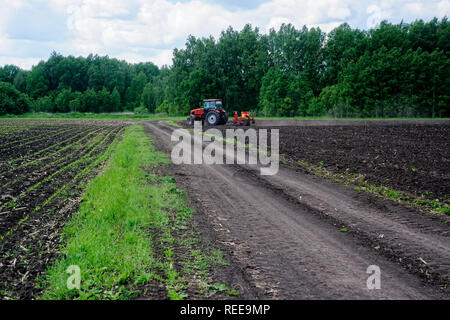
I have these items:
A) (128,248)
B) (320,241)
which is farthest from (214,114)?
(128,248)

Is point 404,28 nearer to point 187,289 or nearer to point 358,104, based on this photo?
point 358,104

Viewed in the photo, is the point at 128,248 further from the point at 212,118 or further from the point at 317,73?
the point at 317,73

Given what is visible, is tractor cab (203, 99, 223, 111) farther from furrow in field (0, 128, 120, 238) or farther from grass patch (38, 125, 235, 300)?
grass patch (38, 125, 235, 300)

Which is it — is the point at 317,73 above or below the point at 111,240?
above

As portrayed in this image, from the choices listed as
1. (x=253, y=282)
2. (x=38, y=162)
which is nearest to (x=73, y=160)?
(x=38, y=162)

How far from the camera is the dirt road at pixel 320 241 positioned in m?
4.18

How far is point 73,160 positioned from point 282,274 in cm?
1210

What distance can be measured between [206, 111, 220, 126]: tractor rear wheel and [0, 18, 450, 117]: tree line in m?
29.4

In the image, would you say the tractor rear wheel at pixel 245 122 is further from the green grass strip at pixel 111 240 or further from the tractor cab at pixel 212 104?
the green grass strip at pixel 111 240

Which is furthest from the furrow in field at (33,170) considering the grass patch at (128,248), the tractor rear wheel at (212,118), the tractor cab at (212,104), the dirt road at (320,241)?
the tractor cab at (212,104)

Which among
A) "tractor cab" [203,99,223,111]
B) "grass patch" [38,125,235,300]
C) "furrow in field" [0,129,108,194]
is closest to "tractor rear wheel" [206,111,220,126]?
"tractor cab" [203,99,223,111]

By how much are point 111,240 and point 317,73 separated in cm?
7193

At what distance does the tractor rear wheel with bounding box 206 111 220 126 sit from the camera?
32625mm

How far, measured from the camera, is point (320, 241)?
18.5 ft
